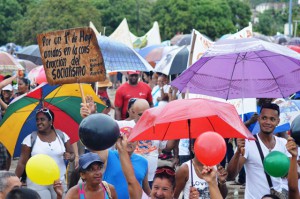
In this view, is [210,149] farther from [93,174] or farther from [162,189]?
[93,174]

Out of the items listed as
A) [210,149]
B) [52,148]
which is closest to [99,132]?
[210,149]

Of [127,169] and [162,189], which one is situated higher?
[127,169]

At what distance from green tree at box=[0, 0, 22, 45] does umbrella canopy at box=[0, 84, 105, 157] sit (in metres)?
50.8

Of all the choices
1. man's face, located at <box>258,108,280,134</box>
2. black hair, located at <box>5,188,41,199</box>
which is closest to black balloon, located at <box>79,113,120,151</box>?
black hair, located at <box>5,188,41,199</box>

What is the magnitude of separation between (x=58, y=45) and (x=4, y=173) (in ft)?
6.75

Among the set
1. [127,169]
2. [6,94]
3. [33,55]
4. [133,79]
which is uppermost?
[127,169]

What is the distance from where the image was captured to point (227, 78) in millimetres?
7820

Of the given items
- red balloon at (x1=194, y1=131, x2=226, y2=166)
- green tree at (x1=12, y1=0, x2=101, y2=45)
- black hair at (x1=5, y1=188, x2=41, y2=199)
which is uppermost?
red balloon at (x1=194, y1=131, x2=226, y2=166)

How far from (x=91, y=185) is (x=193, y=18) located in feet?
161

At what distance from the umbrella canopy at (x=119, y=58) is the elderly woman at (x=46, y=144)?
1.67 m

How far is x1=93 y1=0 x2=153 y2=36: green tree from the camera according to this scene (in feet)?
186

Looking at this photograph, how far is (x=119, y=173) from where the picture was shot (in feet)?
22.2

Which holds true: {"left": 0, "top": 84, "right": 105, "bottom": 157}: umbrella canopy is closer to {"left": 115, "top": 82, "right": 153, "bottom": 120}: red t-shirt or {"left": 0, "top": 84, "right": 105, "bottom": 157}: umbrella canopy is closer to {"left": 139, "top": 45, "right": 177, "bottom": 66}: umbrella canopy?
{"left": 115, "top": 82, "right": 153, "bottom": 120}: red t-shirt

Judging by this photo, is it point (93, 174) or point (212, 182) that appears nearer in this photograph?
point (212, 182)
